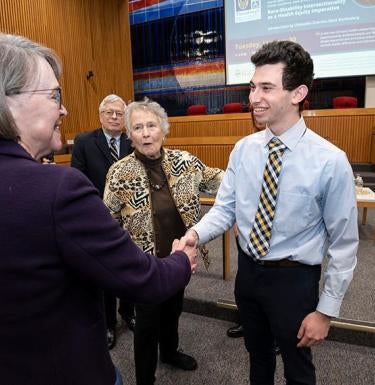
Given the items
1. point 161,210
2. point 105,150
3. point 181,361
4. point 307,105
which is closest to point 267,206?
point 161,210

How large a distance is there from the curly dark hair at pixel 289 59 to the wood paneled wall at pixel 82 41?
20.8 feet

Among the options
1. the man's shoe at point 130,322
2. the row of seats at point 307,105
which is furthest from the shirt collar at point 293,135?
the row of seats at point 307,105

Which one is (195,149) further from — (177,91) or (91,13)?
(91,13)

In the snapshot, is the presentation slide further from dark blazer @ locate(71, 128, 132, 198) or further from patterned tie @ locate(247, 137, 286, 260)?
patterned tie @ locate(247, 137, 286, 260)

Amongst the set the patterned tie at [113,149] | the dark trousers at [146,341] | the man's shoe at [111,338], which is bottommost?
the man's shoe at [111,338]

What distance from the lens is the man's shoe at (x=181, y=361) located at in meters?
2.03

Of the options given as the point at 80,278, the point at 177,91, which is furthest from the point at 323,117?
the point at 80,278

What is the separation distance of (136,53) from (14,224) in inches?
358

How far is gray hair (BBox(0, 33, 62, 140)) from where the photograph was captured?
0.74 metres

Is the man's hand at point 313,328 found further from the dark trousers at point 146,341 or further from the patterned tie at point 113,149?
the patterned tie at point 113,149

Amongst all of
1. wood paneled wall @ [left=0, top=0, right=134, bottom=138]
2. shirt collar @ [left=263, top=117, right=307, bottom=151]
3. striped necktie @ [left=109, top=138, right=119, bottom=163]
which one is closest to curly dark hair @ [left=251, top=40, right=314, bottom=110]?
shirt collar @ [left=263, top=117, right=307, bottom=151]

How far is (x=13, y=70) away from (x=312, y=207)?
0.97 metres

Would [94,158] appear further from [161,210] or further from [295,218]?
[295,218]

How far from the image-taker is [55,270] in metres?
0.74
